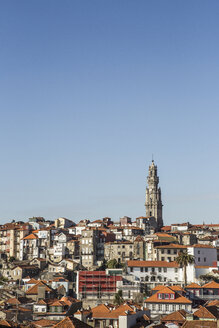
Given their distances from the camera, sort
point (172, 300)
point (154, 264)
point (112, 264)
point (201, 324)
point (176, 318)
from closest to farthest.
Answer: point (201, 324) < point (176, 318) < point (172, 300) < point (154, 264) < point (112, 264)

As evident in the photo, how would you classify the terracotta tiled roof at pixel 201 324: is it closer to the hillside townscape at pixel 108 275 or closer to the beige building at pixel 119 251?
the hillside townscape at pixel 108 275

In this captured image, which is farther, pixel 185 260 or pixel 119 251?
pixel 119 251

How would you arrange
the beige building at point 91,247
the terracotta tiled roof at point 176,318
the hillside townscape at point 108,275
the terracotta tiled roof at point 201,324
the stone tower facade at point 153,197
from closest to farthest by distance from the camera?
the terracotta tiled roof at point 201,324 → the terracotta tiled roof at point 176,318 → the hillside townscape at point 108,275 → the beige building at point 91,247 → the stone tower facade at point 153,197

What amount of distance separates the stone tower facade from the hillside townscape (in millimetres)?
8827

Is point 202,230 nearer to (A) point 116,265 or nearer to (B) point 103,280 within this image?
(A) point 116,265

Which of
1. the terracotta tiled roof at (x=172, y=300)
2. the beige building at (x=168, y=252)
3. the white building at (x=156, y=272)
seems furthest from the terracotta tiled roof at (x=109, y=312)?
the beige building at (x=168, y=252)

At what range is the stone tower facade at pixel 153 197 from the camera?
166m

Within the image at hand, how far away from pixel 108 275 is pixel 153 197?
73.4m

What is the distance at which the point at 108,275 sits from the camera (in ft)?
321

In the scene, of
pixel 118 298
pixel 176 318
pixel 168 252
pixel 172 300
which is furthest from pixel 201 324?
pixel 168 252

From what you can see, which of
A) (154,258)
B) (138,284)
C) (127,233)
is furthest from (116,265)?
(127,233)

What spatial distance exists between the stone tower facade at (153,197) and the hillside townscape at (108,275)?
883 cm

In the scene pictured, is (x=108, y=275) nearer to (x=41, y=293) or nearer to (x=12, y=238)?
(x=41, y=293)

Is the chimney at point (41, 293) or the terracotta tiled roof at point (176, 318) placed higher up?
the chimney at point (41, 293)
